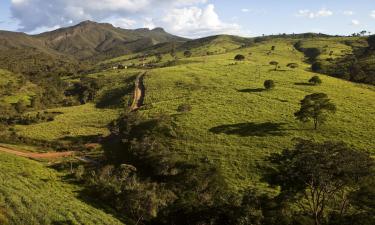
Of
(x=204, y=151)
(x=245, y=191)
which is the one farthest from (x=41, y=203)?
(x=204, y=151)

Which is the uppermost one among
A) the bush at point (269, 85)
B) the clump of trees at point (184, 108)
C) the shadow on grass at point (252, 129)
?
the bush at point (269, 85)

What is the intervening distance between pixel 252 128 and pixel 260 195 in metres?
24.3

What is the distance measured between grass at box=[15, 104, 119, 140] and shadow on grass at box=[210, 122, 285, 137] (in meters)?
25.9

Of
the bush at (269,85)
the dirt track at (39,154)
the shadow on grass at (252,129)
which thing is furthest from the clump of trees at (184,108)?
the dirt track at (39,154)

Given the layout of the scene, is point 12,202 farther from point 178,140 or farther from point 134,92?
point 134,92

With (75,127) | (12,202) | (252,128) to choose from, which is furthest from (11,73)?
(12,202)

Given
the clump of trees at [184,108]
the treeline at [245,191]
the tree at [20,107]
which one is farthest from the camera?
the tree at [20,107]

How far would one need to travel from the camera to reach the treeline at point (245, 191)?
3441 cm

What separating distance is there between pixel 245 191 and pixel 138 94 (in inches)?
2597

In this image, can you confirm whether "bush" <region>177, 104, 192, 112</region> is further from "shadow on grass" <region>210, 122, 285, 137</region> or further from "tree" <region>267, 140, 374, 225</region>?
"tree" <region>267, 140, 374, 225</region>

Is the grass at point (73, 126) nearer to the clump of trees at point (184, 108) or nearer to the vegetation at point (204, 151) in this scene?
the vegetation at point (204, 151)

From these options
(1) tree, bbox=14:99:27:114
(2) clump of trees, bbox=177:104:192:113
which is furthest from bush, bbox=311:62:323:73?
(1) tree, bbox=14:99:27:114

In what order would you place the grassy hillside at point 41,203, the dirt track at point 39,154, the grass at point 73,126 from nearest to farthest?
the grassy hillside at point 41,203
the dirt track at point 39,154
the grass at point 73,126

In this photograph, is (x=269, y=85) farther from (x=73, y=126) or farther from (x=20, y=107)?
(x=20, y=107)
